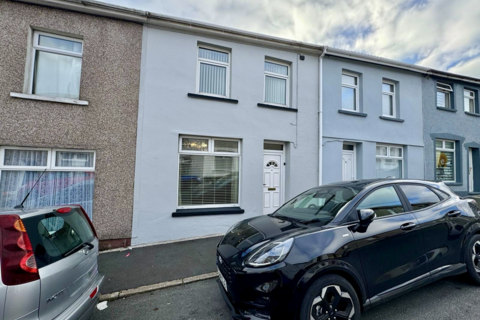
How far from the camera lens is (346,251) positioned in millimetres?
2203

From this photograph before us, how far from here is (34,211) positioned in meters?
1.94

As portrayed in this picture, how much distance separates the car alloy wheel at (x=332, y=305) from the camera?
6.66 feet

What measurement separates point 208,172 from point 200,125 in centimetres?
126

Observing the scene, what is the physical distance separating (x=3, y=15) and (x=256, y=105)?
5.84m

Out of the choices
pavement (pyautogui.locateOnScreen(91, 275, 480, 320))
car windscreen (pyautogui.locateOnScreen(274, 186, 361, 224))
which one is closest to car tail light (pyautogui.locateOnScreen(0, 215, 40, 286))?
pavement (pyautogui.locateOnScreen(91, 275, 480, 320))

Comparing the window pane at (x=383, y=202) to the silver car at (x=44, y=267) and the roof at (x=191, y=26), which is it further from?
the roof at (x=191, y=26)

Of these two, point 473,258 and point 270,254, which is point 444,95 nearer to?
point 473,258

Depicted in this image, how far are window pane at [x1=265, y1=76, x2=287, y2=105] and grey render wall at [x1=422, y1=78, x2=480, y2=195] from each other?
599 centimetres

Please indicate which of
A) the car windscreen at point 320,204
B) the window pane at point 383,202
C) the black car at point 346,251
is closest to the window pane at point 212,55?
the car windscreen at point 320,204

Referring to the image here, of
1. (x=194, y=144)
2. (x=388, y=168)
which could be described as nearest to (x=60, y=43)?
(x=194, y=144)

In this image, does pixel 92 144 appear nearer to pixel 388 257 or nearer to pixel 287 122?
pixel 287 122

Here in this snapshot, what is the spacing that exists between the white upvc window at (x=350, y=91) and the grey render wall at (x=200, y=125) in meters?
1.44

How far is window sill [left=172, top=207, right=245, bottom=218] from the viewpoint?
533 centimetres

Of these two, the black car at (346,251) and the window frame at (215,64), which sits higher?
the window frame at (215,64)
